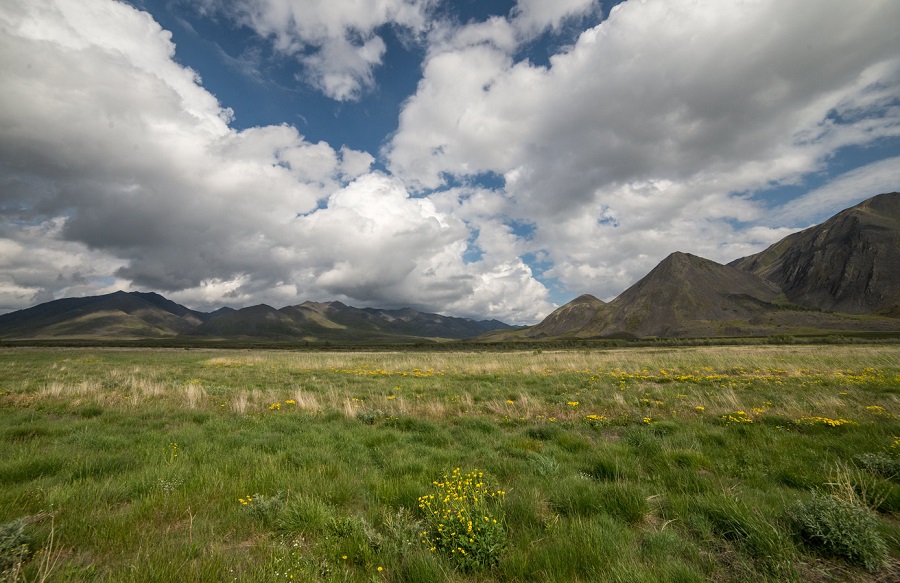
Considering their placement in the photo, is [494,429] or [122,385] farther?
[122,385]

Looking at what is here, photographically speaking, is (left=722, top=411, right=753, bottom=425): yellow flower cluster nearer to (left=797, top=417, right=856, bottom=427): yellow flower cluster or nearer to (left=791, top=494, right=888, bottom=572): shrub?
(left=797, top=417, right=856, bottom=427): yellow flower cluster

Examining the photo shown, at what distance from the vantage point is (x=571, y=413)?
11.1 meters

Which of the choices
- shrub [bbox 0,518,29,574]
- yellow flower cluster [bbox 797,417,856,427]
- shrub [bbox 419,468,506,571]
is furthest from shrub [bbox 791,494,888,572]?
shrub [bbox 0,518,29,574]

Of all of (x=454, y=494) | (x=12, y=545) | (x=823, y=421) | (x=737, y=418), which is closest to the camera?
(x=12, y=545)

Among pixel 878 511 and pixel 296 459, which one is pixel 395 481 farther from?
pixel 878 511

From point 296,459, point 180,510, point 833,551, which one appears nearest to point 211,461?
point 296,459

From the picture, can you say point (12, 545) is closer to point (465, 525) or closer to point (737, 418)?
point (465, 525)

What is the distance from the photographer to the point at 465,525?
416 cm

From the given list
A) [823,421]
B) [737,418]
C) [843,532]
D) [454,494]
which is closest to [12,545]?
[454,494]

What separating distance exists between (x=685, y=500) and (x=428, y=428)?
19.7ft

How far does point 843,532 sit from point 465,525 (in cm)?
408

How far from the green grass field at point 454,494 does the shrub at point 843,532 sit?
22 mm

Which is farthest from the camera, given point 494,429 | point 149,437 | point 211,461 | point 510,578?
point 494,429

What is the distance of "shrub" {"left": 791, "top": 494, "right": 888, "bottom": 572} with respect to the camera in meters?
3.72
